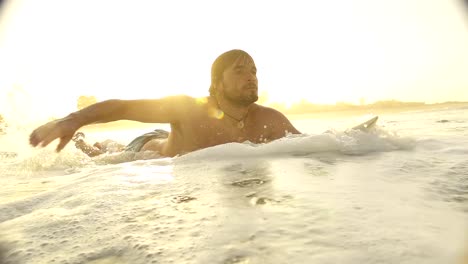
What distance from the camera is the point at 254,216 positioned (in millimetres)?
1106

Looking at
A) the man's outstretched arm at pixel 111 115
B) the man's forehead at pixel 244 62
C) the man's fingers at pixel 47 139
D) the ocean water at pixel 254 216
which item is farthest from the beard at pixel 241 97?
the man's fingers at pixel 47 139

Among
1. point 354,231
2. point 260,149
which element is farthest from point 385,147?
point 354,231

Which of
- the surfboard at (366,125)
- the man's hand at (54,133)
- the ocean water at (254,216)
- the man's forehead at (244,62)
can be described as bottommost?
the ocean water at (254,216)

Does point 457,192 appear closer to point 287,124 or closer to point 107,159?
point 287,124

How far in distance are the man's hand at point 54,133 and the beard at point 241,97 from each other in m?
1.64

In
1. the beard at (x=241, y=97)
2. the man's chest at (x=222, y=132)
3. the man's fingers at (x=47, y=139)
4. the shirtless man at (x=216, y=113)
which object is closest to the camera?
the man's fingers at (x=47, y=139)

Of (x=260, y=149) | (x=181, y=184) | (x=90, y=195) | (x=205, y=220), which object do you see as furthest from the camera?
(x=260, y=149)

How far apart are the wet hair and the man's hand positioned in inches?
68.3

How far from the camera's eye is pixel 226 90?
3795 millimetres

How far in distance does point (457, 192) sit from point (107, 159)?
10.6ft

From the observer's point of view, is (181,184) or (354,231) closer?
(354,231)

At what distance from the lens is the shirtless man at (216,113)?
3.20 metres

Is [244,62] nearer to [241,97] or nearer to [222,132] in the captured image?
[241,97]

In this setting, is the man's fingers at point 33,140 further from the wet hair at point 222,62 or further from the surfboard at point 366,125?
the surfboard at point 366,125
